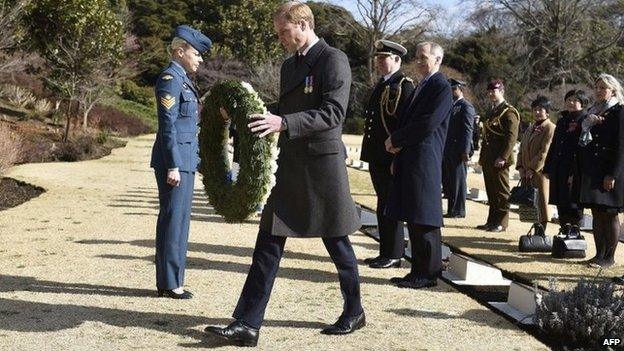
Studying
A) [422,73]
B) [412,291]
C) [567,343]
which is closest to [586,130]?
[422,73]

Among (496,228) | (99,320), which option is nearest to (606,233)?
(496,228)

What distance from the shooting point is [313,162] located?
4.33 meters

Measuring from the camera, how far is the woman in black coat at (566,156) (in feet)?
24.8

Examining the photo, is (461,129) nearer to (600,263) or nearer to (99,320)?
(600,263)

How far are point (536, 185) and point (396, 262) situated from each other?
9.18 ft

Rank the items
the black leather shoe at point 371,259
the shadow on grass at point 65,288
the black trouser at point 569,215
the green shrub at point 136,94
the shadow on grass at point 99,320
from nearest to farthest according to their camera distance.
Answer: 1. the shadow on grass at point 99,320
2. the shadow on grass at point 65,288
3. the black leather shoe at point 371,259
4. the black trouser at point 569,215
5. the green shrub at point 136,94

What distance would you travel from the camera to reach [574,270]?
691cm

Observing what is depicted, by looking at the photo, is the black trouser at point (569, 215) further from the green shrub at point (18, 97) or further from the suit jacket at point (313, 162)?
the green shrub at point (18, 97)

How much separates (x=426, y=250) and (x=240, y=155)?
2.12 metres

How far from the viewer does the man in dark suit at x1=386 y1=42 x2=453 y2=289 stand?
5.82 m

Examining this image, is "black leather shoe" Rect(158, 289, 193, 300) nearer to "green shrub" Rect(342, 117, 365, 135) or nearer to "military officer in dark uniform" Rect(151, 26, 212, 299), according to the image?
"military officer in dark uniform" Rect(151, 26, 212, 299)

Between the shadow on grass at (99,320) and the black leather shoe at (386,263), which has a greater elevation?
the black leather shoe at (386,263)

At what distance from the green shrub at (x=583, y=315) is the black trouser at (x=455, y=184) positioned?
18.3 feet

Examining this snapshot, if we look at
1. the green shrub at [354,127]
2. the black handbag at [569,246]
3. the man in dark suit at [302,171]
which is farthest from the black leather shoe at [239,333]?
the green shrub at [354,127]
